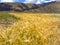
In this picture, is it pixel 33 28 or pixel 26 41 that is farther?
pixel 33 28

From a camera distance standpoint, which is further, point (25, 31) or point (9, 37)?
point (25, 31)

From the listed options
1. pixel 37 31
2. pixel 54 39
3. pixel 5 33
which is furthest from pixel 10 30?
pixel 54 39

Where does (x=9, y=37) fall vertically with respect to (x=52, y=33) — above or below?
above

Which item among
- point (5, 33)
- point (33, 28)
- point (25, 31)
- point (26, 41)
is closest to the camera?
point (26, 41)

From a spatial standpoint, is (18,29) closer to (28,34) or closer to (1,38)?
(28,34)

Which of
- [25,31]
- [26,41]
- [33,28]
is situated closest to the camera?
[26,41]

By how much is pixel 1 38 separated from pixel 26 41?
0.32 m

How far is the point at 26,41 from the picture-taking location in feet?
8.20

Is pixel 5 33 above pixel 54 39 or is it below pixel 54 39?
above

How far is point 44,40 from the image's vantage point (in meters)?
2.81

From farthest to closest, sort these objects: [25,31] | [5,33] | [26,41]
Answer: [25,31] < [5,33] < [26,41]

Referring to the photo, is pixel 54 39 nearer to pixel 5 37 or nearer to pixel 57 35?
pixel 57 35

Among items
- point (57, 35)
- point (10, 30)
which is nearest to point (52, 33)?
point (57, 35)

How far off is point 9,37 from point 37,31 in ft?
1.93
